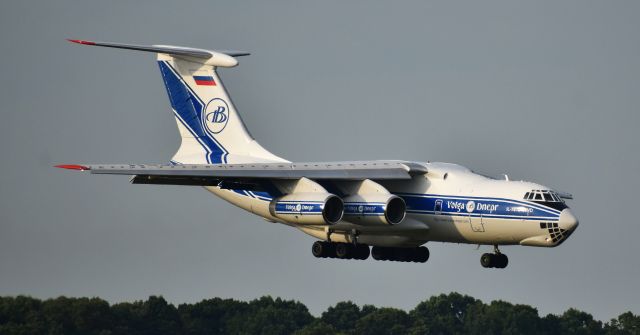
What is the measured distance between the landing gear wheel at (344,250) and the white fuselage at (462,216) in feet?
0.77

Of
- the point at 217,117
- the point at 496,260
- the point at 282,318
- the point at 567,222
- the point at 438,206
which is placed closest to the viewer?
the point at 567,222

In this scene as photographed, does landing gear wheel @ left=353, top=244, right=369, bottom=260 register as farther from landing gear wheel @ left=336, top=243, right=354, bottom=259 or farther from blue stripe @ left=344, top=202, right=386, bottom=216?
blue stripe @ left=344, top=202, right=386, bottom=216

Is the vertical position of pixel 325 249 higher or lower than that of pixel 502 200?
lower

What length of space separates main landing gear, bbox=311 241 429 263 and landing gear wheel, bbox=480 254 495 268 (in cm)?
210

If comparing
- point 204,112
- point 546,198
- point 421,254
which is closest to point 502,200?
point 546,198

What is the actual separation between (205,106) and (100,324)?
8.73 m

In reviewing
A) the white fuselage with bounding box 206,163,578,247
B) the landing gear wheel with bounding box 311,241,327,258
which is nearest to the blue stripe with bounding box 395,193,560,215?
the white fuselage with bounding box 206,163,578,247

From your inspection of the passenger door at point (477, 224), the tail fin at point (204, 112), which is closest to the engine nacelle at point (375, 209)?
the passenger door at point (477, 224)

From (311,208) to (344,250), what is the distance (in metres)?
2.20

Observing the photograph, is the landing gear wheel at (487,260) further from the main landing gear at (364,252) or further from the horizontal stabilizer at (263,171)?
the horizontal stabilizer at (263,171)

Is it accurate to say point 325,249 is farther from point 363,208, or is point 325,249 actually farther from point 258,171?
point 258,171

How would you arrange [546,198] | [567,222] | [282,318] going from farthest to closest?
1. [282,318]
2. [546,198]
3. [567,222]

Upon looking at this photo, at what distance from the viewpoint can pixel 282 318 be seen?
2381 inches

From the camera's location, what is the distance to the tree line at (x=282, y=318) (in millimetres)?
50438
